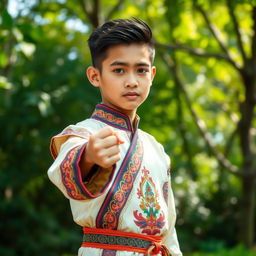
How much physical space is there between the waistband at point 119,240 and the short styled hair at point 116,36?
0.78m

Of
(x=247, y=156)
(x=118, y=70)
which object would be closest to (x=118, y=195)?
(x=118, y=70)

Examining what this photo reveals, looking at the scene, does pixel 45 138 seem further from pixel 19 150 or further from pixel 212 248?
pixel 212 248

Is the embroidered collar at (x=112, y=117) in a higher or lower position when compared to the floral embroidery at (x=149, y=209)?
higher

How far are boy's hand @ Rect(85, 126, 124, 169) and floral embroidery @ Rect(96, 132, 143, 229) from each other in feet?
1.61

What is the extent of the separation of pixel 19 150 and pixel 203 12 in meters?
4.38

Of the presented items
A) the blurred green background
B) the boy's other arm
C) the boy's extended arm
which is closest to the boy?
the boy's extended arm

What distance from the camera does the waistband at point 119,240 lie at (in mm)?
2371

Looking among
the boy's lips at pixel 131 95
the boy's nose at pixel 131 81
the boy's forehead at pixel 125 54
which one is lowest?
the boy's lips at pixel 131 95

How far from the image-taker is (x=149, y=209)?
2434 millimetres

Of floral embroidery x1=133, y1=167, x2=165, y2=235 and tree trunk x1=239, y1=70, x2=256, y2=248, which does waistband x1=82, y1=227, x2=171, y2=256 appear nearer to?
floral embroidery x1=133, y1=167, x2=165, y2=235

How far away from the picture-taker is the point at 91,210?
236 cm

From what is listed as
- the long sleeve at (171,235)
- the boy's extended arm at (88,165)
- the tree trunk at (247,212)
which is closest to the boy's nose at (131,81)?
the boy's extended arm at (88,165)

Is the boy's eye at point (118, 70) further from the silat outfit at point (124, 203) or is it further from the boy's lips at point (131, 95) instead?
the silat outfit at point (124, 203)

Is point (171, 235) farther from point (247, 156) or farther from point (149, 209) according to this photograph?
point (247, 156)
